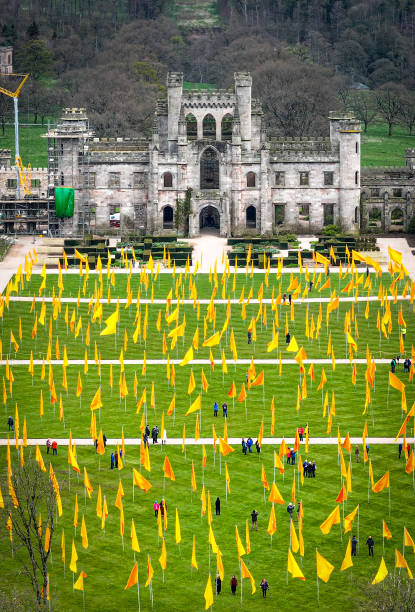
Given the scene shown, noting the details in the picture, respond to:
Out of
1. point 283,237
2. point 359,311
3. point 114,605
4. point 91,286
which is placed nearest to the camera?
point 114,605

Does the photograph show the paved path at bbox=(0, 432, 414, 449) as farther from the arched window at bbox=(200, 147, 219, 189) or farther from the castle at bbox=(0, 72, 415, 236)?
the arched window at bbox=(200, 147, 219, 189)

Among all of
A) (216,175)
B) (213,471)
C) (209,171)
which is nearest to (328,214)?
(216,175)

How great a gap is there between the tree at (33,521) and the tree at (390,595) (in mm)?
14847

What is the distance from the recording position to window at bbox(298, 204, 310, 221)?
185 m

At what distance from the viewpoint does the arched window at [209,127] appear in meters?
187

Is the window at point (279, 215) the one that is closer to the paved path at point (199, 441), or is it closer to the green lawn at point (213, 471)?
the green lawn at point (213, 471)

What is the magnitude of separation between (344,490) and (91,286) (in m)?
62.1

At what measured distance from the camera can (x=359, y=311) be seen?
467 ft

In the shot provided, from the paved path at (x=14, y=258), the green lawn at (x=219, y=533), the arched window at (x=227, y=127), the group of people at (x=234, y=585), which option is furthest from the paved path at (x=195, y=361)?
the arched window at (x=227, y=127)

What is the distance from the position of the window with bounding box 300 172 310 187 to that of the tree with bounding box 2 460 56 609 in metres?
91.7

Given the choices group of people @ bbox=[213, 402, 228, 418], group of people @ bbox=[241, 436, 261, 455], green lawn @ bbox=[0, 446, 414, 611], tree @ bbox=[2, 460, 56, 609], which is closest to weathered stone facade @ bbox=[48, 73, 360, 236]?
group of people @ bbox=[213, 402, 228, 418]

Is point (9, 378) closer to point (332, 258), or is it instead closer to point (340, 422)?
point (340, 422)

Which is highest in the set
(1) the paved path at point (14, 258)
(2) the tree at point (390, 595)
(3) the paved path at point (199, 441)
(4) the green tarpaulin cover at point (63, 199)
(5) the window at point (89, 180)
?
(5) the window at point (89, 180)

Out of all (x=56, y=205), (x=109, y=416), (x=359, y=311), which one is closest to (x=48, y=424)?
(x=109, y=416)
